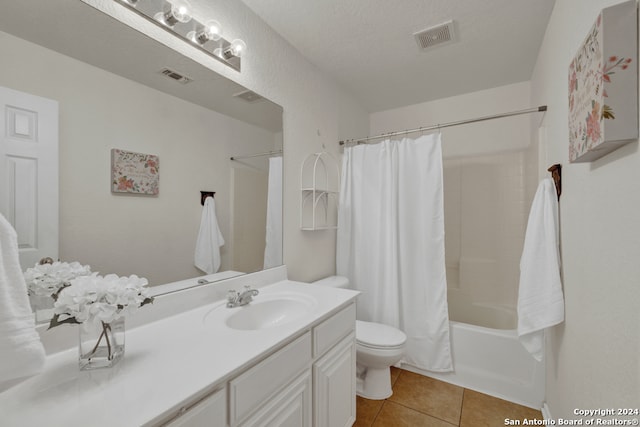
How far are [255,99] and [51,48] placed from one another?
90 cm

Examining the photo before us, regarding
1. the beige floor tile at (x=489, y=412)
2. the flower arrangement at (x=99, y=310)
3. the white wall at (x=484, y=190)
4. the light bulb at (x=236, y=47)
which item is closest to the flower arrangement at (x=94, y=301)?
the flower arrangement at (x=99, y=310)

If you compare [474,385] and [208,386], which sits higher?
[208,386]

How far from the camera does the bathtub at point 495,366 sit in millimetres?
1733

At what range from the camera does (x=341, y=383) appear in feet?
4.46

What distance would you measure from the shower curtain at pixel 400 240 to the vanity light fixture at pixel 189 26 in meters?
1.25

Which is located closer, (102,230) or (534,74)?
(102,230)

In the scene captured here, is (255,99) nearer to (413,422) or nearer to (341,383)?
(341,383)

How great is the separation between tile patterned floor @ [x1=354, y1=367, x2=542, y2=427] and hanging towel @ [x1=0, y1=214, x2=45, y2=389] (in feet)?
5.35

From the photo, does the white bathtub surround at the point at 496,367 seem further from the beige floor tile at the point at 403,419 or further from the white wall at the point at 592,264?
the beige floor tile at the point at 403,419

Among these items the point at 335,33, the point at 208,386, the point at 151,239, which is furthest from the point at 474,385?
the point at 335,33

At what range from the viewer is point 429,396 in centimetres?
185

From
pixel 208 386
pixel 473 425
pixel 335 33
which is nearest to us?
pixel 208 386

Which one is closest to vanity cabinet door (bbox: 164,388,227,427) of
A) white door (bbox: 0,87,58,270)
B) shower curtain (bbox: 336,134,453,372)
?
white door (bbox: 0,87,58,270)

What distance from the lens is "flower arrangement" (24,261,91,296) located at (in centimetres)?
Answer: 81
